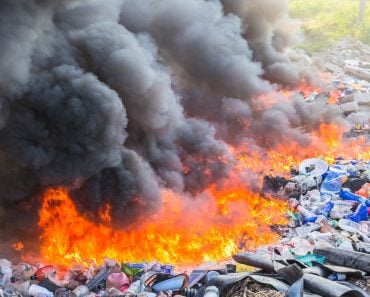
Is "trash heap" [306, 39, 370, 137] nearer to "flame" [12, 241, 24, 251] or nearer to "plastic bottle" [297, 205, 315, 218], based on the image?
"plastic bottle" [297, 205, 315, 218]

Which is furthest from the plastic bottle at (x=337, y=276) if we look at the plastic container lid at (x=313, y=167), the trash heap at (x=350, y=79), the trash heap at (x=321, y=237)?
the trash heap at (x=350, y=79)

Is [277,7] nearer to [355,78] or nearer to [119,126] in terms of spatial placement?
[355,78]

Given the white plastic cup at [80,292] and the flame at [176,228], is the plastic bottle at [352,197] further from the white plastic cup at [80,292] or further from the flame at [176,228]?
the white plastic cup at [80,292]

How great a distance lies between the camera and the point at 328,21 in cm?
2684

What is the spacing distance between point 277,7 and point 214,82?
198 inches

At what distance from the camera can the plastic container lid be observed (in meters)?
11.9

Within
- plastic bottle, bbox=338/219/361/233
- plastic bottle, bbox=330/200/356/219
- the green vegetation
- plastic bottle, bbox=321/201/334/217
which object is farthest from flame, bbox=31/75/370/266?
the green vegetation

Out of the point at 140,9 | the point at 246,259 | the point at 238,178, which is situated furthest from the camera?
the point at 140,9

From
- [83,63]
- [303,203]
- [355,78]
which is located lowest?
[303,203]

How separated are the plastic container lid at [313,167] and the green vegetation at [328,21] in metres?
13.3

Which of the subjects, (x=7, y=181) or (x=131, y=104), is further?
(x=131, y=104)

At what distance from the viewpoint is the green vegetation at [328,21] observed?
25188 mm

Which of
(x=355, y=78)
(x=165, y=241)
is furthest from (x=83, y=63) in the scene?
(x=355, y=78)

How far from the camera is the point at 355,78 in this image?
20.0 m
